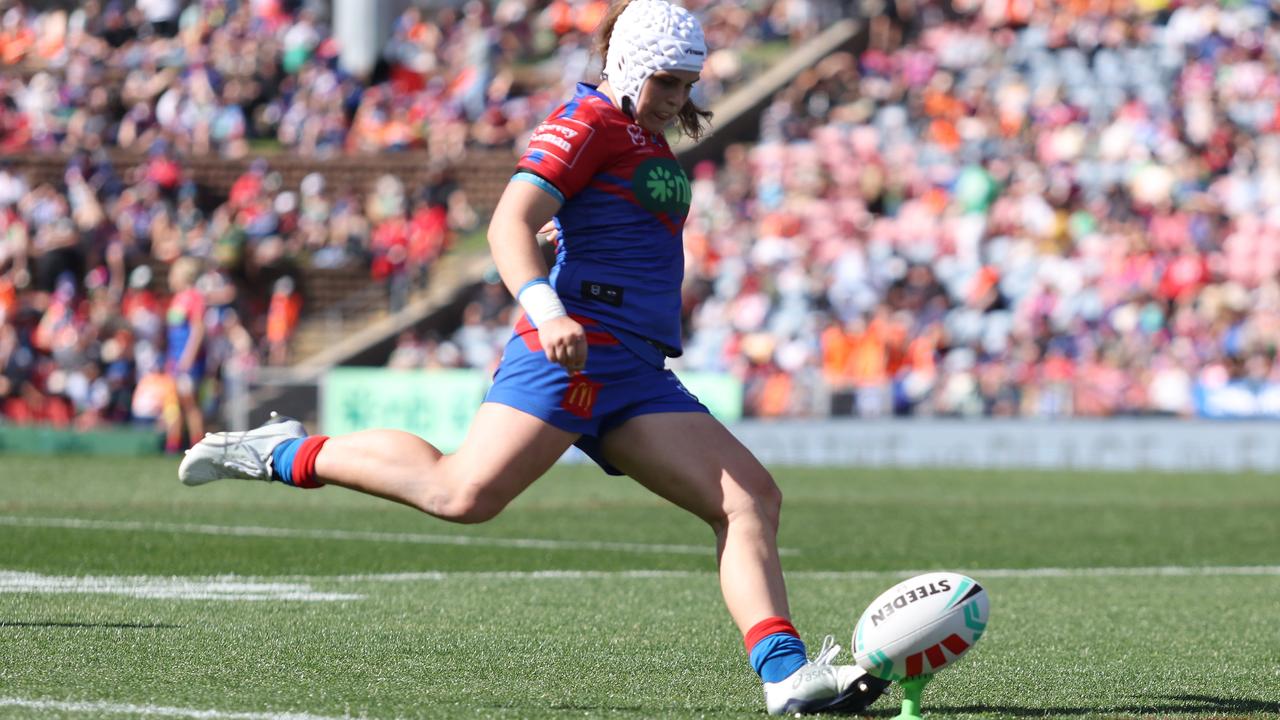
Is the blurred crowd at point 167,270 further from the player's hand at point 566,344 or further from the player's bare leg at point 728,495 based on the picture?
the player's hand at point 566,344

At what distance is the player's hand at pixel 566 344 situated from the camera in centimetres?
552

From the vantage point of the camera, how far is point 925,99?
3075cm

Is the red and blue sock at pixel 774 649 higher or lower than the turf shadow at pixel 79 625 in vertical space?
higher

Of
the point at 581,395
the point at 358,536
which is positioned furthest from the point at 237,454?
the point at 358,536

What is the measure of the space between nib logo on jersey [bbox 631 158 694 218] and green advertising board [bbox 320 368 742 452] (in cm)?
1791

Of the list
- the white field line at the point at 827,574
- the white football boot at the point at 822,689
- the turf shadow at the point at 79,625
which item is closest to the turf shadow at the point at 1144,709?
the white football boot at the point at 822,689

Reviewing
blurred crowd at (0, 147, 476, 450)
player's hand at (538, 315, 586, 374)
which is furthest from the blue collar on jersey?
blurred crowd at (0, 147, 476, 450)

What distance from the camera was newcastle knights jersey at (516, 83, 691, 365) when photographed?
5926 millimetres

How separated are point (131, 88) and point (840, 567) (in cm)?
2340

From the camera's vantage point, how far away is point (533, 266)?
18.8 ft

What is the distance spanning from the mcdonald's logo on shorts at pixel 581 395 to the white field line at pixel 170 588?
3229mm

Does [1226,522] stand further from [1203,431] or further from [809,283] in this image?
[809,283]

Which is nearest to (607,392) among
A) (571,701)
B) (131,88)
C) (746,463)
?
(746,463)

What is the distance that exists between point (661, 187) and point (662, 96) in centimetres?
26
